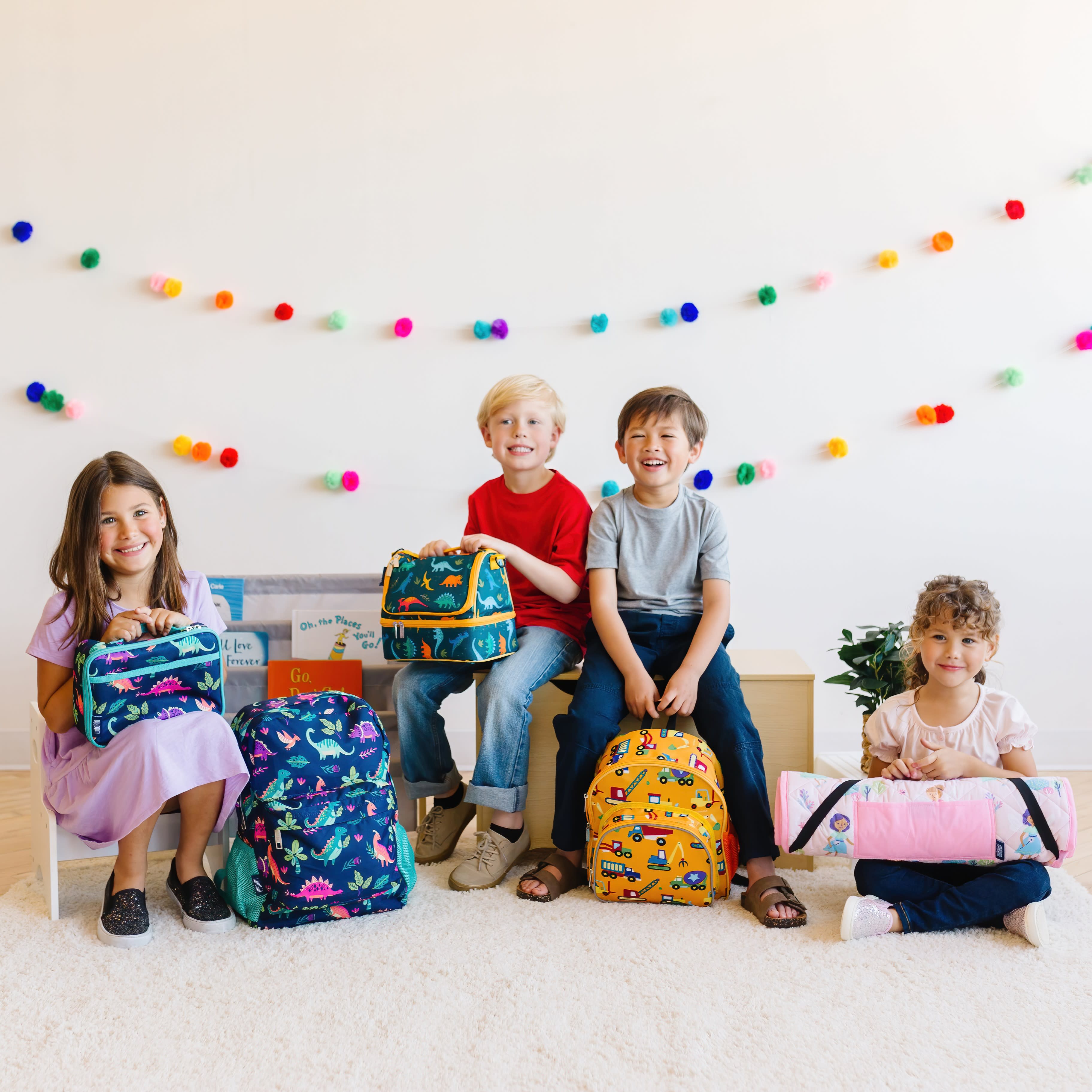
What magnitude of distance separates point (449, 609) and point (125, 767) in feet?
2.02

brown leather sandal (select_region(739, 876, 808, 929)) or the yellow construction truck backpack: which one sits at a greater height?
the yellow construction truck backpack

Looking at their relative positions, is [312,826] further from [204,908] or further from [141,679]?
[141,679]

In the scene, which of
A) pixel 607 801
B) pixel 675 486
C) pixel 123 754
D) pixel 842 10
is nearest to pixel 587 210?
pixel 842 10

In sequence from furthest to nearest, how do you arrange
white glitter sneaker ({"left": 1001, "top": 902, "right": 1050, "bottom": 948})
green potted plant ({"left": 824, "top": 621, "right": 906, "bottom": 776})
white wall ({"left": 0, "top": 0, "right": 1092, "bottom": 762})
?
1. white wall ({"left": 0, "top": 0, "right": 1092, "bottom": 762})
2. green potted plant ({"left": 824, "top": 621, "right": 906, "bottom": 776})
3. white glitter sneaker ({"left": 1001, "top": 902, "right": 1050, "bottom": 948})

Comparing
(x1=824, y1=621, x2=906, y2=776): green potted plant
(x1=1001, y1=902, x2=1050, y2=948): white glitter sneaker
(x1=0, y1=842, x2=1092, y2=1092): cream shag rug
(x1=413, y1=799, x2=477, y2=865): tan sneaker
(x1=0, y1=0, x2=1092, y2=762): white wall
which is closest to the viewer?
(x1=0, y1=842, x2=1092, y2=1092): cream shag rug

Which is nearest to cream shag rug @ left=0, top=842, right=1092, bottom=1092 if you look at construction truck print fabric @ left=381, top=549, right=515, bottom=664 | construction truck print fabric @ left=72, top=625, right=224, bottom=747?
construction truck print fabric @ left=72, top=625, right=224, bottom=747

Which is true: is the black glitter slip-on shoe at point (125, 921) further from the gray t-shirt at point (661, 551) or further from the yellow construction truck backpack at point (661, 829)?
the gray t-shirt at point (661, 551)

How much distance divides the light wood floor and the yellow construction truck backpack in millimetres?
756

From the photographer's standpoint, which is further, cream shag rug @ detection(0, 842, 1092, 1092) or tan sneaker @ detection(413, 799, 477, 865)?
tan sneaker @ detection(413, 799, 477, 865)

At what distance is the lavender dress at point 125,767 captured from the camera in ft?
5.10

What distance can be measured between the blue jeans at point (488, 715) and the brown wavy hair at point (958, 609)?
2.26 feet

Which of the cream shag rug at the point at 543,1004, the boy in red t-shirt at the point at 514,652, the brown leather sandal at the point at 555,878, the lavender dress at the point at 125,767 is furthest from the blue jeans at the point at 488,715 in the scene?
the lavender dress at the point at 125,767

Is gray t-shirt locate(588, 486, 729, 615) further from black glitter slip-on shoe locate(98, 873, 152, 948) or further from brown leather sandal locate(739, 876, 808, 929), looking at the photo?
black glitter slip-on shoe locate(98, 873, 152, 948)

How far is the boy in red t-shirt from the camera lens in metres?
1.83
